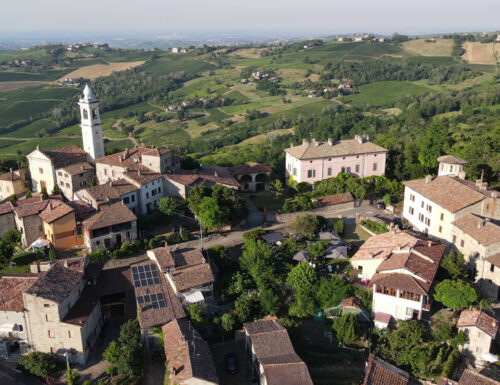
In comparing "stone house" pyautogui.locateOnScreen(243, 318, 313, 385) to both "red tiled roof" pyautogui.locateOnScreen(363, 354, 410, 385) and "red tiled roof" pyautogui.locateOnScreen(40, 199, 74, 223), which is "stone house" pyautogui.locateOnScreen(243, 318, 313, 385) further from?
"red tiled roof" pyautogui.locateOnScreen(40, 199, 74, 223)

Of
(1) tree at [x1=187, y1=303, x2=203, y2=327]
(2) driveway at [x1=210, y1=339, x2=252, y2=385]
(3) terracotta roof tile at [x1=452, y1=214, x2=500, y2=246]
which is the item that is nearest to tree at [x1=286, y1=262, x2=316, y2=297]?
(2) driveway at [x1=210, y1=339, x2=252, y2=385]

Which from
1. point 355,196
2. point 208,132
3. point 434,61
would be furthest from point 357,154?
point 434,61

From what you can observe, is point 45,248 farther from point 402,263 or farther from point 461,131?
point 461,131

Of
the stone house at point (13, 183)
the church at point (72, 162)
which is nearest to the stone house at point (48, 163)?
the church at point (72, 162)

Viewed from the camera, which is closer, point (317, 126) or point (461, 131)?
point (461, 131)

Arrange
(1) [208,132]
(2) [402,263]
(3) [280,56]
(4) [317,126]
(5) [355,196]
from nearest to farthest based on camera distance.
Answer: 1. (2) [402,263]
2. (5) [355,196]
3. (4) [317,126]
4. (1) [208,132]
5. (3) [280,56]

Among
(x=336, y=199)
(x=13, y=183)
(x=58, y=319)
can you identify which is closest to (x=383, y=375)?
(x=58, y=319)

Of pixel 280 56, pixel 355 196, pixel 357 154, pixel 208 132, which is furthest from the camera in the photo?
pixel 280 56
